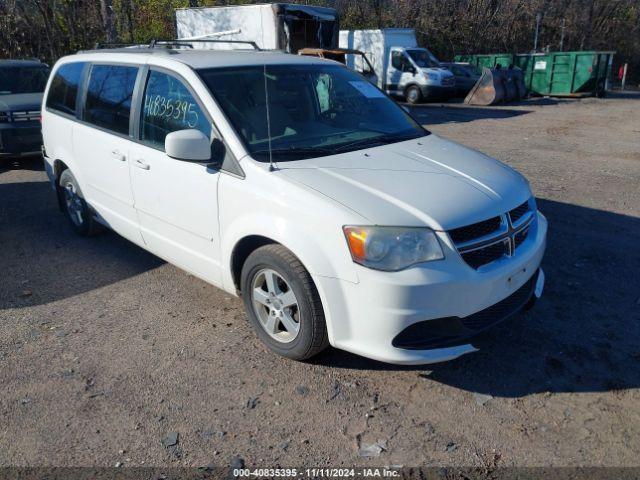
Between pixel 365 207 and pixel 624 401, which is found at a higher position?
pixel 365 207

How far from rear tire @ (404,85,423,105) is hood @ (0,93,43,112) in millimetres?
14291

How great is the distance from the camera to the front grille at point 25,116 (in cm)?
884

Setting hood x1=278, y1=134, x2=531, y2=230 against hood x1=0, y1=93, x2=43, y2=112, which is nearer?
hood x1=278, y1=134, x2=531, y2=230

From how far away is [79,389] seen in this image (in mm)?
3326

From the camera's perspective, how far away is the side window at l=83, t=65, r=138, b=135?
446 cm

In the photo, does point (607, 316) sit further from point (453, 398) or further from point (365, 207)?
point (365, 207)

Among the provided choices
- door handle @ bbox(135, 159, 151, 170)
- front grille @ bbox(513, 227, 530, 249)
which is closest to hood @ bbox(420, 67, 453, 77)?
door handle @ bbox(135, 159, 151, 170)

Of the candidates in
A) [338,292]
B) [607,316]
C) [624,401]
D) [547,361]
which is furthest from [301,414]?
[607,316]

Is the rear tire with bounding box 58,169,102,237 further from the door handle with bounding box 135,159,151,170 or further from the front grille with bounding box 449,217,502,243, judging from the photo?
the front grille with bounding box 449,217,502,243

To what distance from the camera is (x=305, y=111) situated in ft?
13.4

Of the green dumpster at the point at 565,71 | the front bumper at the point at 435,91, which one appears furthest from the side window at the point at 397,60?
the green dumpster at the point at 565,71

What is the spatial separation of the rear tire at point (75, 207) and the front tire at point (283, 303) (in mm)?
2649

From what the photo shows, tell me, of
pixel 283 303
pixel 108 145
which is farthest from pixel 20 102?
pixel 283 303

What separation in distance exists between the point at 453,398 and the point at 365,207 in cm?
123
